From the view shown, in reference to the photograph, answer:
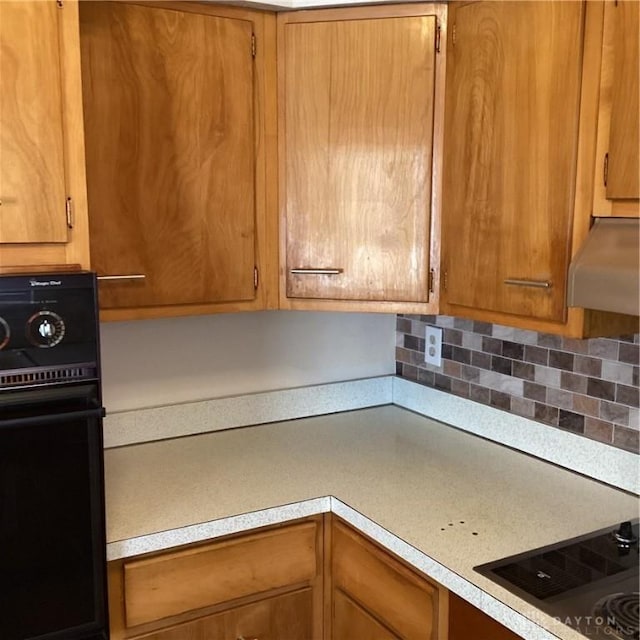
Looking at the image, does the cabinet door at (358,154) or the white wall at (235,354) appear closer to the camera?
the cabinet door at (358,154)

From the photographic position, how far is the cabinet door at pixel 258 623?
5.39 ft

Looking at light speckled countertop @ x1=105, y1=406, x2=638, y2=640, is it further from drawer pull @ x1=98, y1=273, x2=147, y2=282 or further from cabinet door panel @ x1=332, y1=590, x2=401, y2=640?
drawer pull @ x1=98, y1=273, x2=147, y2=282

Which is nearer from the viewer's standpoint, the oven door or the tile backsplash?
the oven door

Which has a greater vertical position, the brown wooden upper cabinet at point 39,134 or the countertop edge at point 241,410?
the brown wooden upper cabinet at point 39,134

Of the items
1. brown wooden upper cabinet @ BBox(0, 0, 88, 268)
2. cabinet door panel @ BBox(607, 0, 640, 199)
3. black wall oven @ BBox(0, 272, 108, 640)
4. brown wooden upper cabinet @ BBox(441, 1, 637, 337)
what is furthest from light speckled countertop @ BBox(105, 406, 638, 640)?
cabinet door panel @ BBox(607, 0, 640, 199)

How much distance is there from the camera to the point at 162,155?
1752 mm

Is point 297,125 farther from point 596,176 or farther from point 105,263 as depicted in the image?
point 596,176

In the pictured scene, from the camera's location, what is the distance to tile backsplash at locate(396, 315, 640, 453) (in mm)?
1742

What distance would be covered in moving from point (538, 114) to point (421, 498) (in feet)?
2.92

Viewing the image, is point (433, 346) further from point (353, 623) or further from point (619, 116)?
point (619, 116)

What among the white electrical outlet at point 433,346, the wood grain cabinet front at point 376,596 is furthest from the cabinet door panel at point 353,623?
the white electrical outlet at point 433,346

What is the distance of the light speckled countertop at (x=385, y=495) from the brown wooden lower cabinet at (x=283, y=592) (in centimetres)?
5

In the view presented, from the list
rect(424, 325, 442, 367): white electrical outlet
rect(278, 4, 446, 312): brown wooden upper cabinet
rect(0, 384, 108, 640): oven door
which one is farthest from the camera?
rect(424, 325, 442, 367): white electrical outlet

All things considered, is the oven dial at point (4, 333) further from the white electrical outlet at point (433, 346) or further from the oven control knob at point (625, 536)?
the white electrical outlet at point (433, 346)
